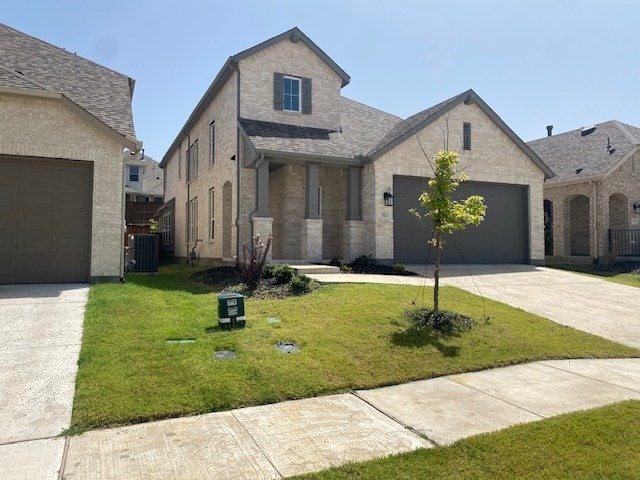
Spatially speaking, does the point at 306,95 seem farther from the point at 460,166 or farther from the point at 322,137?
the point at 460,166

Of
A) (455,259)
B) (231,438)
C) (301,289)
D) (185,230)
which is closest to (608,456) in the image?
(231,438)

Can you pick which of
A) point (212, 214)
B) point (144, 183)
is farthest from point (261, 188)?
point (144, 183)

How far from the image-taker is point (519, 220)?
1866 centimetres

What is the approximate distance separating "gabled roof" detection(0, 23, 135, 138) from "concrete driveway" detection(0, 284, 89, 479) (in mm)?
5389

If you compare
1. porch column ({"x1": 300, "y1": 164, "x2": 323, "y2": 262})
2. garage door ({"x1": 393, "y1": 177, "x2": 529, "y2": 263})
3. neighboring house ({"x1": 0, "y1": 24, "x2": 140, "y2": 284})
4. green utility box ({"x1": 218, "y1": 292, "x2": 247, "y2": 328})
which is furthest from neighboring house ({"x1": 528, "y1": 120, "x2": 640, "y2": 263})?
neighboring house ({"x1": 0, "y1": 24, "x2": 140, "y2": 284})

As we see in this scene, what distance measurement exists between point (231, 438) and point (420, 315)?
5.05 m

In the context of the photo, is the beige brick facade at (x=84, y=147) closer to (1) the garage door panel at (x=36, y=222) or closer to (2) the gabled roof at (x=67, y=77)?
(2) the gabled roof at (x=67, y=77)

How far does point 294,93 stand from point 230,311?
12.1 meters

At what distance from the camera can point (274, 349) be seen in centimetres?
657

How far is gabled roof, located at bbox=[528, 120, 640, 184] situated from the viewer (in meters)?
21.6

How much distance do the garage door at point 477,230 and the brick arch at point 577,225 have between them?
637 cm

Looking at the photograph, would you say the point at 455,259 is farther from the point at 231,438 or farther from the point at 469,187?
the point at 231,438

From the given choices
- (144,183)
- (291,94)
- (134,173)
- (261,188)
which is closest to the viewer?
(261,188)

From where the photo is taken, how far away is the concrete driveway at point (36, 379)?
12.5 feet
